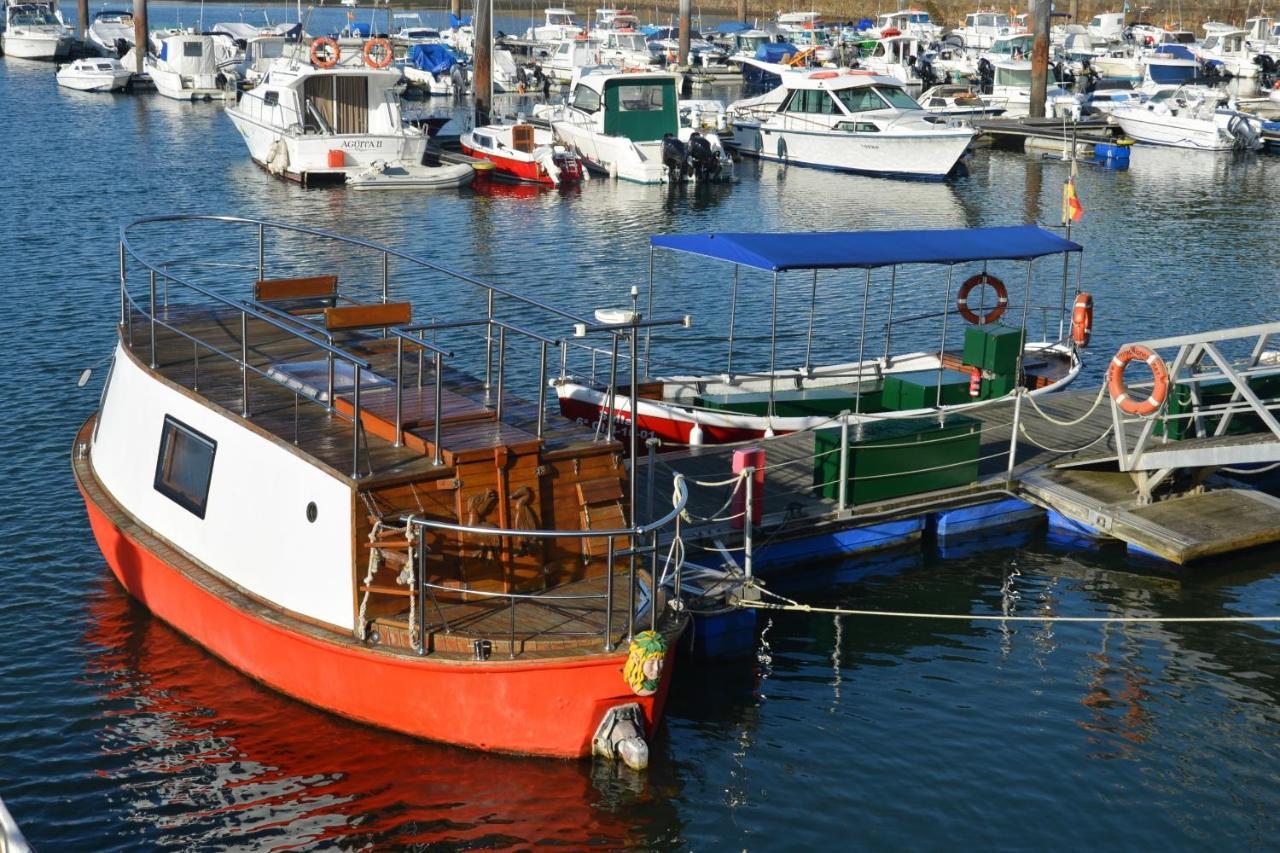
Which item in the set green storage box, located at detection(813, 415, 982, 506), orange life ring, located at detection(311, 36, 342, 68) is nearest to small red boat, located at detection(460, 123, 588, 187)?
orange life ring, located at detection(311, 36, 342, 68)

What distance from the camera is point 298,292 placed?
20.5m

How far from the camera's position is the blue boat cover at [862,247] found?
22406 mm

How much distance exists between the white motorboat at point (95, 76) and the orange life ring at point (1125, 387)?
67209 millimetres

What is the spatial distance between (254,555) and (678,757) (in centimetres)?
486

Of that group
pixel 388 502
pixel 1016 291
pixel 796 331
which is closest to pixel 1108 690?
pixel 388 502

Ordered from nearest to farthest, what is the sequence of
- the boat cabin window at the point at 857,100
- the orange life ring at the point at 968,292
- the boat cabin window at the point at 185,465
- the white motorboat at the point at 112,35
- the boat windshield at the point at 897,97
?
the boat cabin window at the point at 185,465
the orange life ring at the point at 968,292
the boat cabin window at the point at 857,100
the boat windshield at the point at 897,97
the white motorboat at the point at 112,35

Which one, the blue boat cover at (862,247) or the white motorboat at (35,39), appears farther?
the white motorboat at (35,39)

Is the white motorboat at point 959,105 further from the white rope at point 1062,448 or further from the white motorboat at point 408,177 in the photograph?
the white rope at point 1062,448

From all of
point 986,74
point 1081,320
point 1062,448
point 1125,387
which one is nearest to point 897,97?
point 986,74

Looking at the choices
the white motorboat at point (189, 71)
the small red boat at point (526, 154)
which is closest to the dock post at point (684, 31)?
the white motorboat at point (189, 71)

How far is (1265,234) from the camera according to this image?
45531 mm

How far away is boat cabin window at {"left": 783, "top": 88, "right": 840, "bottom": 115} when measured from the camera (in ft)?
188

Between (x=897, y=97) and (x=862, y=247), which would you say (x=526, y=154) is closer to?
(x=897, y=97)

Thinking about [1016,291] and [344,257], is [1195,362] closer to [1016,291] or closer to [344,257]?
[1016,291]
